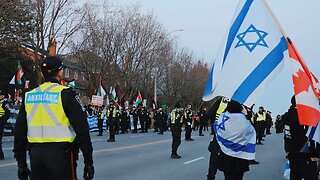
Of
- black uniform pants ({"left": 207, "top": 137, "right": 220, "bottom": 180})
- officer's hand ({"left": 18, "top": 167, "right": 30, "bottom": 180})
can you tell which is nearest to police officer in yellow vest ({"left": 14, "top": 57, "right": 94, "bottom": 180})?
officer's hand ({"left": 18, "top": 167, "right": 30, "bottom": 180})

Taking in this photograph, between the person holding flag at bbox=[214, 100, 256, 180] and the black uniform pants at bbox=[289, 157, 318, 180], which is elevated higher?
the person holding flag at bbox=[214, 100, 256, 180]

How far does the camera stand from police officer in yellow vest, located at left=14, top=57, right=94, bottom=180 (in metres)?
4.61

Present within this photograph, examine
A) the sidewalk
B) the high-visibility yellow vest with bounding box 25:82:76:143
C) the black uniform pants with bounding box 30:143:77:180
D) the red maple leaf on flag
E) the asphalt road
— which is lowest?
the asphalt road

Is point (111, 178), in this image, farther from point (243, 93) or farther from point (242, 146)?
point (243, 93)

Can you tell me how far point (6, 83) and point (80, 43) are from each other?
757 centimetres

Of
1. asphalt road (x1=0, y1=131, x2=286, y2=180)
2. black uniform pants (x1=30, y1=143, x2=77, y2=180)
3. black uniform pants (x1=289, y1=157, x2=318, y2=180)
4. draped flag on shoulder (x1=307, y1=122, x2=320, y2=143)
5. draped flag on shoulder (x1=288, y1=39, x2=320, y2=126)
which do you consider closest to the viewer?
black uniform pants (x1=30, y1=143, x2=77, y2=180)

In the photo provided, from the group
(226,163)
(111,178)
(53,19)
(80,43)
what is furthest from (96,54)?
(226,163)

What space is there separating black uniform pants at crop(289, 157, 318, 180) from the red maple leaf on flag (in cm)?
172

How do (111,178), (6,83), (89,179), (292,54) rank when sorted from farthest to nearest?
(6,83)
(111,178)
(292,54)
(89,179)

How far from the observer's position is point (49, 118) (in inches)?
185

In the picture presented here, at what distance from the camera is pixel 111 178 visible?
10.5 m

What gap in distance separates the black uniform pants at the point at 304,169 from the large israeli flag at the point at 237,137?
743mm

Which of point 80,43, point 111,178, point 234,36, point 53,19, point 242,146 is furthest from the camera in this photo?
point 80,43

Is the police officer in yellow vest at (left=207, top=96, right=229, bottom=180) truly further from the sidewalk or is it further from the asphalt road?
the sidewalk
